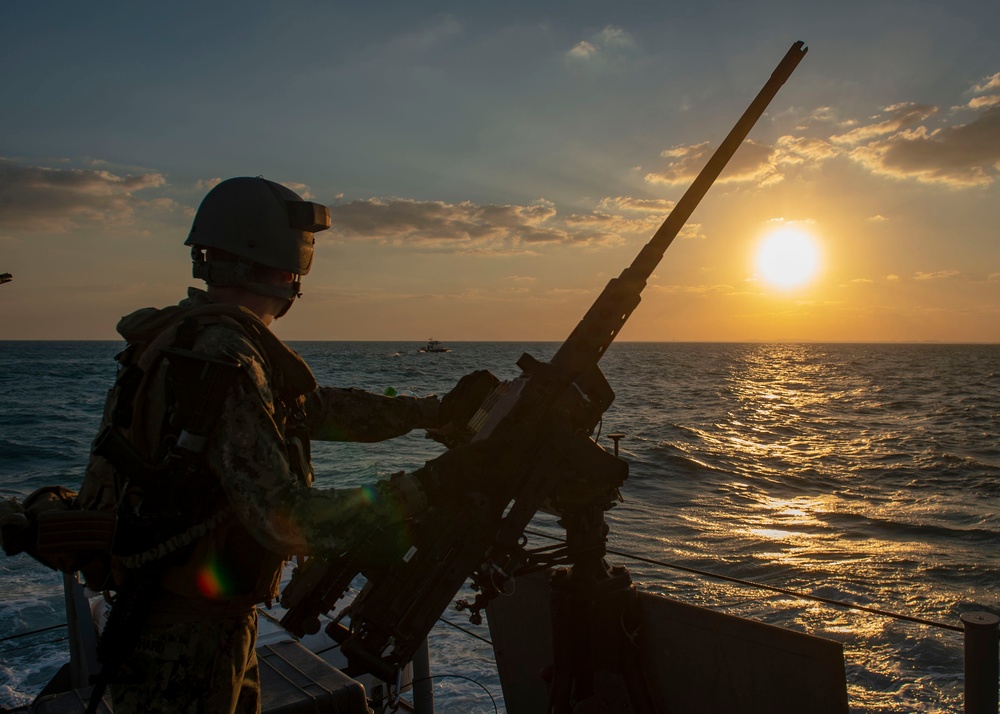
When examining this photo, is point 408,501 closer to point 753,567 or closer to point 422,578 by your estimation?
point 422,578

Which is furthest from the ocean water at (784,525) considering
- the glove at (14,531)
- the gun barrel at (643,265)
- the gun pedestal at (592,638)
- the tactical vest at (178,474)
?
the gun barrel at (643,265)

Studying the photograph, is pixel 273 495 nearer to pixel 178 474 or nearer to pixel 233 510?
pixel 233 510

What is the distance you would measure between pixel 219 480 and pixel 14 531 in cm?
84

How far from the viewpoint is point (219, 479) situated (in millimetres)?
2662

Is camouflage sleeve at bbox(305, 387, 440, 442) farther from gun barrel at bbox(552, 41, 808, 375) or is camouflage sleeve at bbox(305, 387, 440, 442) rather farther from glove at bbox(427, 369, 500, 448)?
gun barrel at bbox(552, 41, 808, 375)

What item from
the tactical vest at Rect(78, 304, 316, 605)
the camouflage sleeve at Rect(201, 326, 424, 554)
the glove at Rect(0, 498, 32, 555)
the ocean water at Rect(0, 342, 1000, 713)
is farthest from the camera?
the ocean water at Rect(0, 342, 1000, 713)

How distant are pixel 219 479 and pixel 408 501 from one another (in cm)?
64

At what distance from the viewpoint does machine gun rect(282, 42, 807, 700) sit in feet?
10.4

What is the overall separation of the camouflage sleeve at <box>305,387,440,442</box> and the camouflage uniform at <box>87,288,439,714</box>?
2.03ft

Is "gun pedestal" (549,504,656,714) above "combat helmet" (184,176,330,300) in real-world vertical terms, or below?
below

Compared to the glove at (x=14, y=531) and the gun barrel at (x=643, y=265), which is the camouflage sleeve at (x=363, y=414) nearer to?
the gun barrel at (x=643, y=265)

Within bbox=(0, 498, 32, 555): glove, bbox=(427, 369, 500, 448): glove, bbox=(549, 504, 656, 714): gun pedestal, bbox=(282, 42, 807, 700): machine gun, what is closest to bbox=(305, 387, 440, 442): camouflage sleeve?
bbox=(427, 369, 500, 448): glove

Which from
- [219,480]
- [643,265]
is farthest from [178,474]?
[643,265]

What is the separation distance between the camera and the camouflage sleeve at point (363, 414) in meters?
3.75
